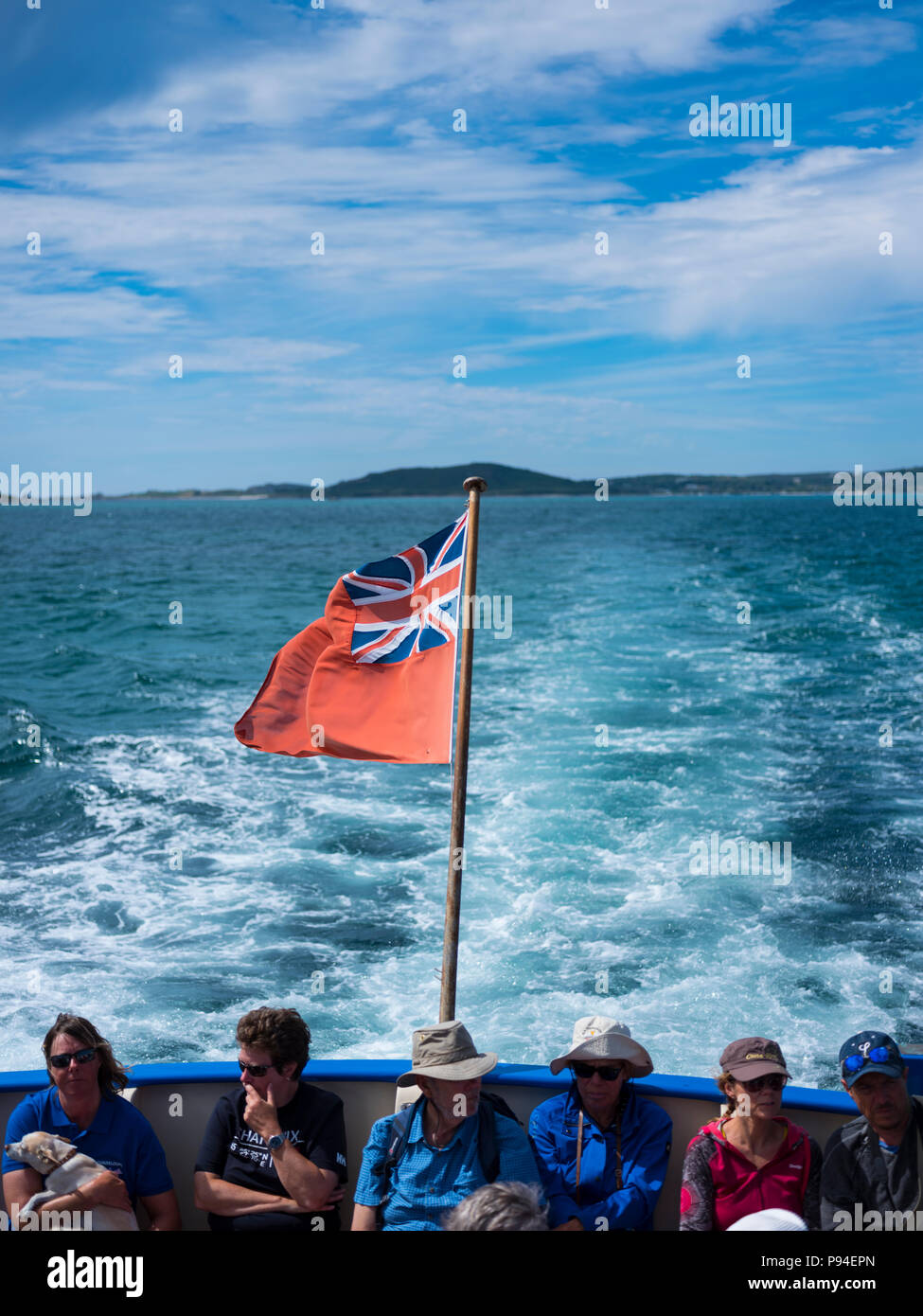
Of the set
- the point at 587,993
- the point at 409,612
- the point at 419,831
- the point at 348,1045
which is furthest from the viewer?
the point at 419,831

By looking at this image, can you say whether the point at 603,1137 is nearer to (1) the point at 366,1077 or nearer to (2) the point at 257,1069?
(1) the point at 366,1077

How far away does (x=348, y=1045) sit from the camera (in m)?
8.35

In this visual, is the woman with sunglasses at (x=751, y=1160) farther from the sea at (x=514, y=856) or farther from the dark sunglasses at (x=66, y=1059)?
the dark sunglasses at (x=66, y=1059)

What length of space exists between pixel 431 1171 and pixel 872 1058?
153cm

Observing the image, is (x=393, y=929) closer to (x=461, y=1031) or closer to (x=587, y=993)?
(x=587, y=993)

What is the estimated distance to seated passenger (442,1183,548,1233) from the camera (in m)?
2.72

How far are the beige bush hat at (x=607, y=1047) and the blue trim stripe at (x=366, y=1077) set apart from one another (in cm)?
30

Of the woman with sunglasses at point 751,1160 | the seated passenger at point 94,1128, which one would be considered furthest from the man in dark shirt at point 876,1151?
the seated passenger at point 94,1128

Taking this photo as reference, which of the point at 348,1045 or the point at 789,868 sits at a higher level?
the point at 789,868

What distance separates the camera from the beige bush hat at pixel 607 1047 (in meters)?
4.07

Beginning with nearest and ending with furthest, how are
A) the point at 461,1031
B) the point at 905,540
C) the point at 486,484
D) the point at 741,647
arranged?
1. the point at 461,1031
2. the point at 486,484
3. the point at 741,647
4. the point at 905,540

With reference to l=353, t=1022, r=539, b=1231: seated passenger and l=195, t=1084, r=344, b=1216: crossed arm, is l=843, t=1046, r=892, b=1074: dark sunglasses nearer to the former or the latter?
l=353, t=1022, r=539, b=1231: seated passenger

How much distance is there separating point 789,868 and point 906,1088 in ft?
25.9
